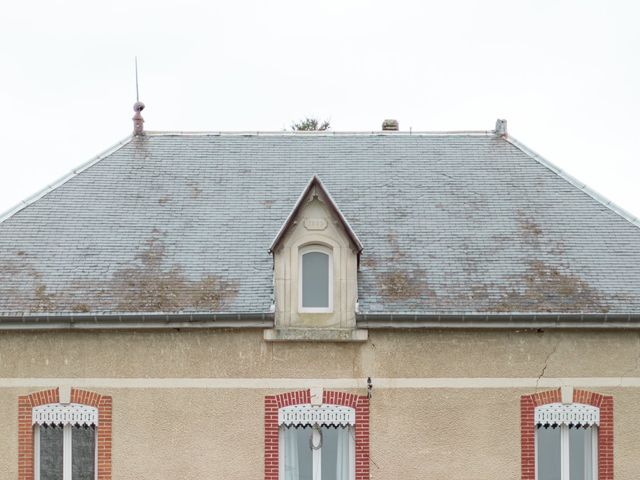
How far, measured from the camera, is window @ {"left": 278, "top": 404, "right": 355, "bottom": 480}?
58.5 feet

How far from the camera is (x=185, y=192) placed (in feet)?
68.2

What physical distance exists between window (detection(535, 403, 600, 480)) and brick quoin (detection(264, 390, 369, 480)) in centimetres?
278

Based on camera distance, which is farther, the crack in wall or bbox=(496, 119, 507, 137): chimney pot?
bbox=(496, 119, 507, 137): chimney pot

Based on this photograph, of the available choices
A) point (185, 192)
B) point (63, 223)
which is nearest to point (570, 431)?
point (185, 192)

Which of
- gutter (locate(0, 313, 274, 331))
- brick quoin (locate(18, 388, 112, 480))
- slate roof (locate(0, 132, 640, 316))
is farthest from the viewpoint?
slate roof (locate(0, 132, 640, 316))

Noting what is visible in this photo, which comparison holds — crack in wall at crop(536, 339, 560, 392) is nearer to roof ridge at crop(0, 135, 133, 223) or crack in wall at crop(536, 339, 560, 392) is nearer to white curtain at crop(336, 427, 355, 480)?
white curtain at crop(336, 427, 355, 480)

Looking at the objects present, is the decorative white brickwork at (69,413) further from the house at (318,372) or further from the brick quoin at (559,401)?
the brick quoin at (559,401)

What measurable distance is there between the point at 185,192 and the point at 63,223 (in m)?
2.32

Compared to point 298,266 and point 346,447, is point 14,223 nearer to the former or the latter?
point 298,266

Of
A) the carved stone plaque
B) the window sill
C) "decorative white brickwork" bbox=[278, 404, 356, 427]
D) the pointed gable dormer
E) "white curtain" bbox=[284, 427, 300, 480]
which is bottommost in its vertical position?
"white curtain" bbox=[284, 427, 300, 480]

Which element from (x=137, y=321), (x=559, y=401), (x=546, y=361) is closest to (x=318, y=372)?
(x=137, y=321)

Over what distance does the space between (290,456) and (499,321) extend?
4020 millimetres

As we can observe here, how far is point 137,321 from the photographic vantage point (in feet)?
58.4

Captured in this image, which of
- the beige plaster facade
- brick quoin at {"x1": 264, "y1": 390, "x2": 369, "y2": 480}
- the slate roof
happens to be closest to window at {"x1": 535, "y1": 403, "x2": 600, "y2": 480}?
the beige plaster facade
